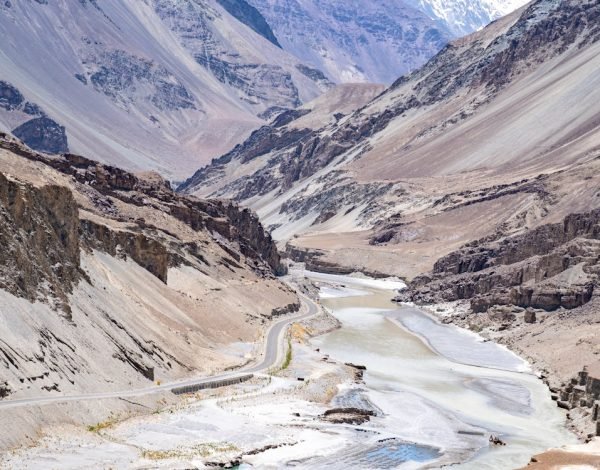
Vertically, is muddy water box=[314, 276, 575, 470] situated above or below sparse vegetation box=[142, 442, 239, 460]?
below

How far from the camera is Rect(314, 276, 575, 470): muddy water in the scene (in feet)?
187

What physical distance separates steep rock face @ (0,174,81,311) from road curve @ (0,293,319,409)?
21.0 ft

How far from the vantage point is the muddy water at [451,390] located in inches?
2248

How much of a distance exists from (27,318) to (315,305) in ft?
258

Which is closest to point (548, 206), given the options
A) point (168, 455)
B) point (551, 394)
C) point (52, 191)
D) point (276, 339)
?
point (276, 339)

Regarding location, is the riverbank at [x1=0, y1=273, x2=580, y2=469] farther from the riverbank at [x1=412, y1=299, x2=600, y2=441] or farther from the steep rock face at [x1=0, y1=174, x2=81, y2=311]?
the steep rock face at [x1=0, y1=174, x2=81, y2=311]

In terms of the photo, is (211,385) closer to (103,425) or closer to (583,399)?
(103,425)

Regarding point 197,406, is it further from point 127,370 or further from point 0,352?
point 0,352

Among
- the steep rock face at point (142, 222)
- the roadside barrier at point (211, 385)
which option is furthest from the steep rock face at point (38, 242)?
the steep rock face at point (142, 222)

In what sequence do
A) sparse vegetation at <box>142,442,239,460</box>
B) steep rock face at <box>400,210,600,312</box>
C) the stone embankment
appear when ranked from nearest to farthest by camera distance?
sparse vegetation at <box>142,442,239,460</box>
the stone embankment
steep rock face at <box>400,210,600,312</box>

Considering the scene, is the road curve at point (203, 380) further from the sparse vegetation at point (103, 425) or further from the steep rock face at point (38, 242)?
the steep rock face at point (38, 242)

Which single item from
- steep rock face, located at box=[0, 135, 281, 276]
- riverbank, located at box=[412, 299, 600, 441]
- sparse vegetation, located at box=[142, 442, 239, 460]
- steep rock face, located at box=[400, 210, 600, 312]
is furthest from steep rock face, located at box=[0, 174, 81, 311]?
steep rock face, located at box=[400, 210, 600, 312]

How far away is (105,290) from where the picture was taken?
67.7 meters

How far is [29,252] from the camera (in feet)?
186
